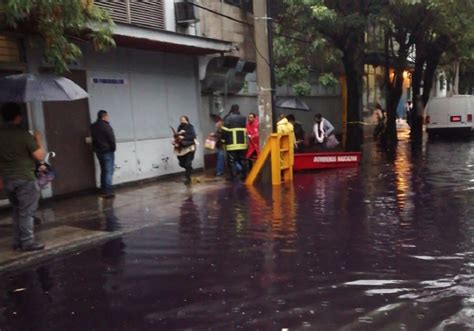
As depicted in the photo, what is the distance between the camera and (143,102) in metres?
13.5

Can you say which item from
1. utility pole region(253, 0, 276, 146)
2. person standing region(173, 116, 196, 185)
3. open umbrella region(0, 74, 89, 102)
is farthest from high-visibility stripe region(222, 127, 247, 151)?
open umbrella region(0, 74, 89, 102)

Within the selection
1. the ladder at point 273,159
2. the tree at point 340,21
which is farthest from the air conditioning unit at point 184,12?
the ladder at point 273,159

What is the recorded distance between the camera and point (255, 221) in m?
8.42

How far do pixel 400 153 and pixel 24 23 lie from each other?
514 inches

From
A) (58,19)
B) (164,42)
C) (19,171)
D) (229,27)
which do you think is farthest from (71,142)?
(229,27)

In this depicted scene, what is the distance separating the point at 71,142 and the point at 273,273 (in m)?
6.94

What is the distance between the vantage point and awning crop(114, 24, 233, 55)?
11445 millimetres

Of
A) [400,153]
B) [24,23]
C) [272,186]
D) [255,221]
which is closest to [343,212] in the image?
[255,221]

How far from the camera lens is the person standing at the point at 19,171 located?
659cm

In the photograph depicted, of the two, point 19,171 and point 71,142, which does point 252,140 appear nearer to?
point 71,142

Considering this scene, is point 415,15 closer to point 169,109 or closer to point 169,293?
point 169,109

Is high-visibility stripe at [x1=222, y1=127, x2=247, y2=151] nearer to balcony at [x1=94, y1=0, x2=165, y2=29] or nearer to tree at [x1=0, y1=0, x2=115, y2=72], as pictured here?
balcony at [x1=94, y1=0, x2=165, y2=29]

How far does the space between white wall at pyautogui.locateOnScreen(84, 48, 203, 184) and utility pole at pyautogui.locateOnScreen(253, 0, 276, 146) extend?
2853mm

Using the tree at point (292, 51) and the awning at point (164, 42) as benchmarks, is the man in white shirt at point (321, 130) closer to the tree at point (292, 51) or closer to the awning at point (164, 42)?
the tree at point (292, 51)
